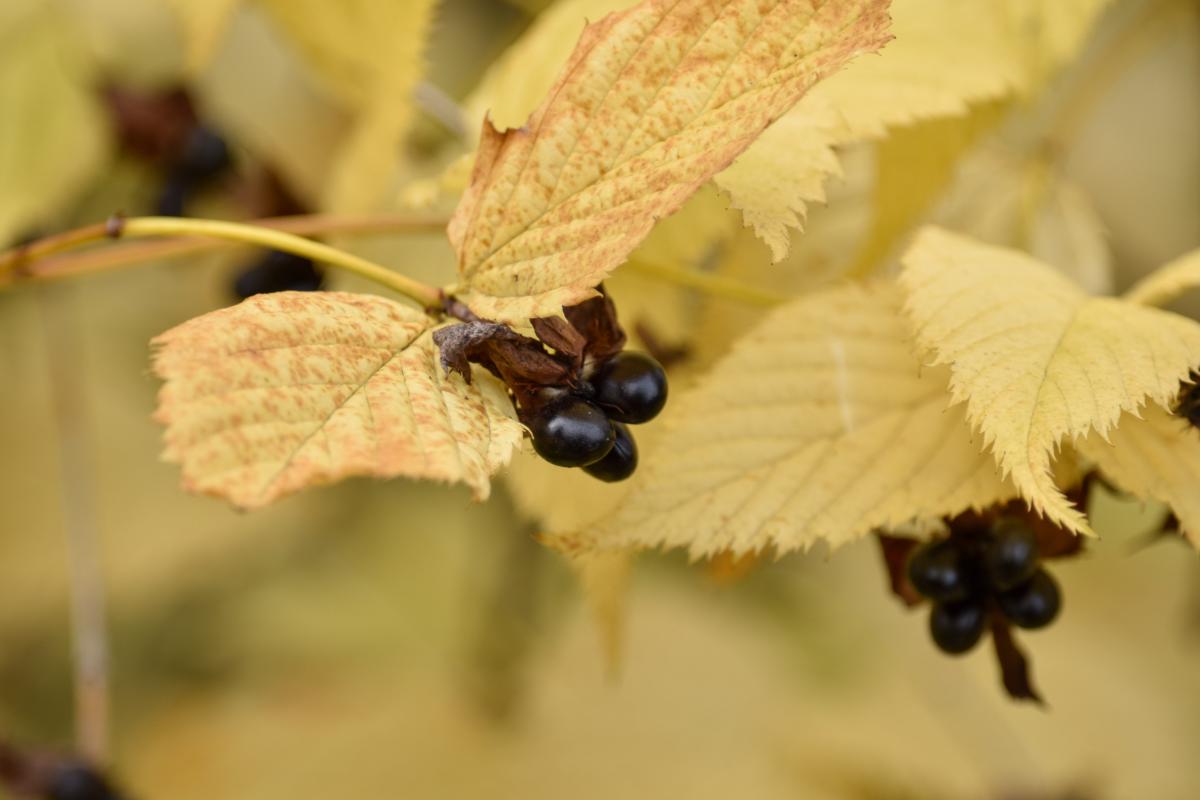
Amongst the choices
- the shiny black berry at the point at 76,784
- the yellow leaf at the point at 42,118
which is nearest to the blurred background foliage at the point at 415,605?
the yellow leaf at the point at 42,118

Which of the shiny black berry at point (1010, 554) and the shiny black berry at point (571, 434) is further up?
the shiny black berry at point (571, 434)

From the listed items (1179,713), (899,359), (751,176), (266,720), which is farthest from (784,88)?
(1179,713)

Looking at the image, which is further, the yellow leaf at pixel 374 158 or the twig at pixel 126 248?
the yellow leaf at pixel 374 158

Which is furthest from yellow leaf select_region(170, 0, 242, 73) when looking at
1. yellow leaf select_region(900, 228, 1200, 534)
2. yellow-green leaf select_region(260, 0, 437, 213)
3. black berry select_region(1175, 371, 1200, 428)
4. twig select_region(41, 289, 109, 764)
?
black berry select_region(1175, 371, 1200, 428)

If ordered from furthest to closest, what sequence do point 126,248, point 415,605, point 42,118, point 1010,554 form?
1. point 415,605
2. point 42,118
3. point 126,248
4. point 1010,554

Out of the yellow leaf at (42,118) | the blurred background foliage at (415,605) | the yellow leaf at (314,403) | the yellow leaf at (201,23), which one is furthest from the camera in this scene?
the blurred background foliage at (415,605)

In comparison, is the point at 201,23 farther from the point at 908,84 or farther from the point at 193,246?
the point at 908,84

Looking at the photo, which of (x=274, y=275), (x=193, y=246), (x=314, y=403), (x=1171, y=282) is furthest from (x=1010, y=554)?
(x=274, y=275)

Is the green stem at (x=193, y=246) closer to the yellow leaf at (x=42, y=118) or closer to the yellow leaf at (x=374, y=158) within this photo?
the yellow leaf at (x=374, y=158)
